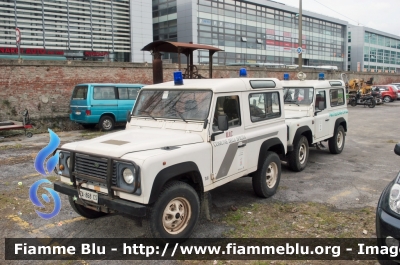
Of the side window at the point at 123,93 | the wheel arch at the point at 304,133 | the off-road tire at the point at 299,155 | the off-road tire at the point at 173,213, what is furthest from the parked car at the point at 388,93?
the off-road tire at the point at 173,213

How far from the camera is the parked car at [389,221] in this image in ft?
11.1

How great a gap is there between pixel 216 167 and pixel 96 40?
20349mm

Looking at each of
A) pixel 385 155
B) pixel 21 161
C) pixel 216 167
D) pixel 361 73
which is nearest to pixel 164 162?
pixel 216 167

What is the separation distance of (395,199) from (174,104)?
3086 mm

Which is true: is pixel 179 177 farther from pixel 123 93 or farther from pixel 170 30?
pixel 170 30

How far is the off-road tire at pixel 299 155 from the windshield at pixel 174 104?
11.1 ft

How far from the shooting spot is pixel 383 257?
3512 mm

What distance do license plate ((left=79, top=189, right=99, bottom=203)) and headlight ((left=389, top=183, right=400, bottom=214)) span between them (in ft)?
10.5

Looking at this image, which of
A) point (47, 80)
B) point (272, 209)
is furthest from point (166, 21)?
point (272, 209)

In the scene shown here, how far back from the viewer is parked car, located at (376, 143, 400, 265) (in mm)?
3389

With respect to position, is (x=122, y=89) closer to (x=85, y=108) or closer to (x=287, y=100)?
(x=85, y=108)

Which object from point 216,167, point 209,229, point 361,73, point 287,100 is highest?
point 361,73

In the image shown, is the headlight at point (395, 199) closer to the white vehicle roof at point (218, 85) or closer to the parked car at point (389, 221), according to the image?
the parked car at point (389, 221)

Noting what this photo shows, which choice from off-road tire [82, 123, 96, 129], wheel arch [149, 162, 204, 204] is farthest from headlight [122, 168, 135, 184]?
off-road tire [82, 123, 96, 129]
